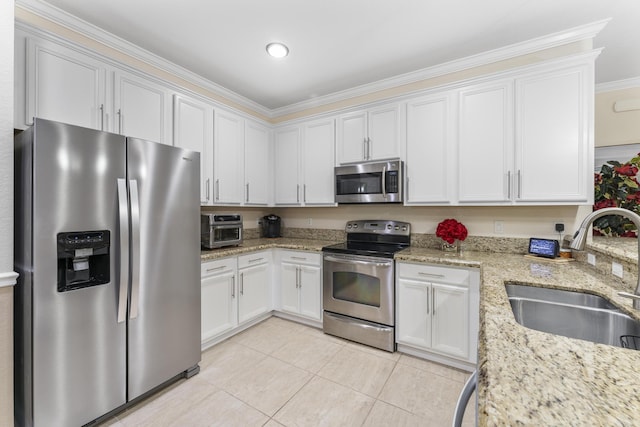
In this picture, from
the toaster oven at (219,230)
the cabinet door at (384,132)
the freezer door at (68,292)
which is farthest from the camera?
the cabinet door at (384,132)

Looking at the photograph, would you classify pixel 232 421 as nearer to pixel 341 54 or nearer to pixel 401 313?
pixel 401 313

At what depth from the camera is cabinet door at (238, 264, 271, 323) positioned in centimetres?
282

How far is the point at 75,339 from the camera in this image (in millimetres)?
1529

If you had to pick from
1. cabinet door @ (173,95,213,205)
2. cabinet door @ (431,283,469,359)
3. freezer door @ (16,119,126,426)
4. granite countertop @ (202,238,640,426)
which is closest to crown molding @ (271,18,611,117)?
cabinet door @ (173,95,213,205)

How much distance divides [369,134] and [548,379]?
2627 millimetres

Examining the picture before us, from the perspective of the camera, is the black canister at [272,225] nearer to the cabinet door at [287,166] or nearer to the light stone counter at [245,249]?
the cabinet door at [287,166]

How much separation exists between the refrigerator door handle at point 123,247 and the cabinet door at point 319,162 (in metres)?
1.99

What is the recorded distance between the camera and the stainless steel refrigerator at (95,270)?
4.66 ft

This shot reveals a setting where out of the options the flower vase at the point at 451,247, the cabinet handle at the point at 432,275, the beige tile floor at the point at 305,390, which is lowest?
the beige tile floor at the point at 305,390

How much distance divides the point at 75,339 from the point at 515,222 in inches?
132

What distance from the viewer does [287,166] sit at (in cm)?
354

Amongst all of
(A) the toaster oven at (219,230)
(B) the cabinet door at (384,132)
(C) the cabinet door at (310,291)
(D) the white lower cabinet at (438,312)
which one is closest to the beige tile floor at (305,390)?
(D) the white lower cabinet at (438,312)

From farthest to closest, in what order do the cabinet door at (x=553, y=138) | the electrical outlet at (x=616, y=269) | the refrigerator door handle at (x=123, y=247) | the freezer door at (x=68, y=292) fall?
the cabinet door at (x=553, y=138), the refrigerator door handle at (x=123, y=247), the electrical outlet at (x=616, y=269), the freezer door at (x=68, y=292)

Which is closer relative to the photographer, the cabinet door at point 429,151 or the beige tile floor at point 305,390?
the beige tile floor at point 305,390
